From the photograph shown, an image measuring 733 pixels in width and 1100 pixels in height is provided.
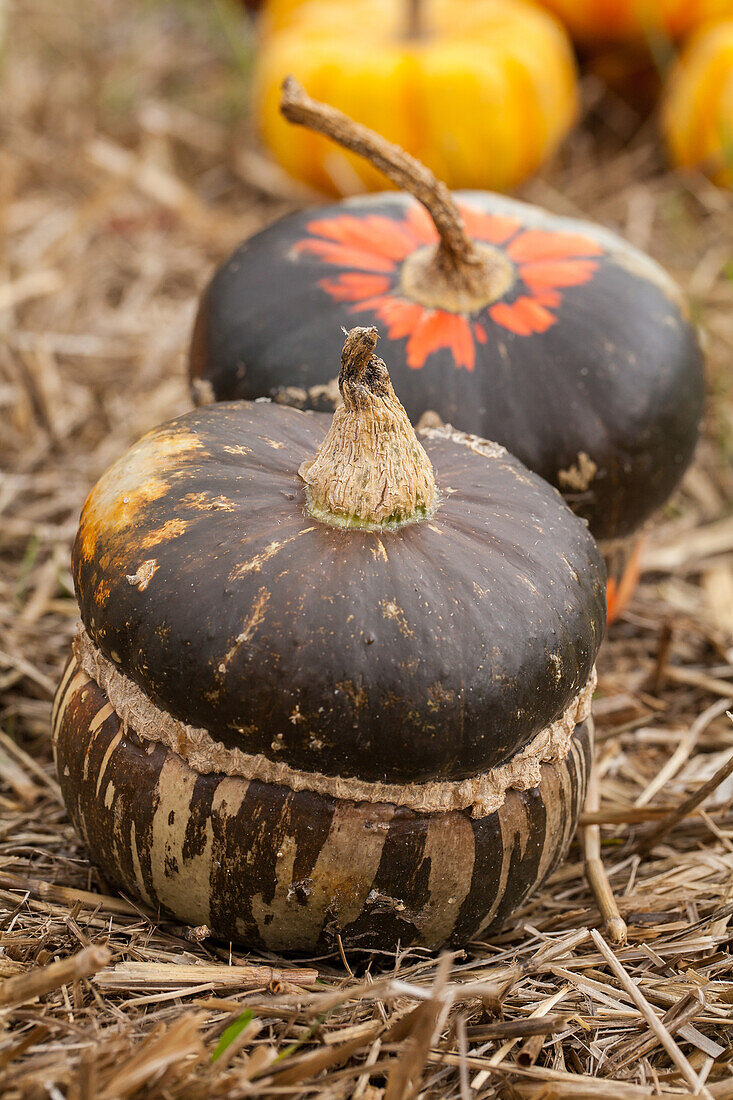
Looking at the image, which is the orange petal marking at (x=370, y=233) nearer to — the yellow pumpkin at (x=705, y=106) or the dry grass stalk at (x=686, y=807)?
the dry grass stalk at (x=686, y=807)

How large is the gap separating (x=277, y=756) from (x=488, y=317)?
1357 millimetres

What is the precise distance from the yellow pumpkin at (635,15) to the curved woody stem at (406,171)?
Result: 380cm

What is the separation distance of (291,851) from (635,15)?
17.5 feet

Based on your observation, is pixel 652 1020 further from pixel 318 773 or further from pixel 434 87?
pixel 434 87

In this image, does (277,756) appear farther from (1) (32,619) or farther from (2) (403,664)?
(1) (32,619)

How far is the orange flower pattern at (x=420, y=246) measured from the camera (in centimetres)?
278

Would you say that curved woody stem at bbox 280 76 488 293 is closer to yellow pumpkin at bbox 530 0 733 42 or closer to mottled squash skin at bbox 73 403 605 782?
mottled squash skin at bbox 73 403 605 782

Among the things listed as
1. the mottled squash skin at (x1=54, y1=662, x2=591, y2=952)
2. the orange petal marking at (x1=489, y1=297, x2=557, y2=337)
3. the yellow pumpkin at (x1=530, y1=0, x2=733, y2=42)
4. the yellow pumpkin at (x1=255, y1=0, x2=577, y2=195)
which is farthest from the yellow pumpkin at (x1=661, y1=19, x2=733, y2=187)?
the mottled squash skin at (x1=54, y1=662, x2=591, y2=952)

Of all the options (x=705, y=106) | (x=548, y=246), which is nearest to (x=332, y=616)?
(x=548, y=246)

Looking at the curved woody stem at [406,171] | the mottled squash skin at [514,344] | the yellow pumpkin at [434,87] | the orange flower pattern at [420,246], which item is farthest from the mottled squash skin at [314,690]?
the yellow pumpkin at [434,87]

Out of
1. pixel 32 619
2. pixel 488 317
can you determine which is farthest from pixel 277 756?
pixel 32 619

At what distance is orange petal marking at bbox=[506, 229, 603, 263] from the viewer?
2.98 metres

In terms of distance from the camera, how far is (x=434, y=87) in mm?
5137

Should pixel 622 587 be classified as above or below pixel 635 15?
below
